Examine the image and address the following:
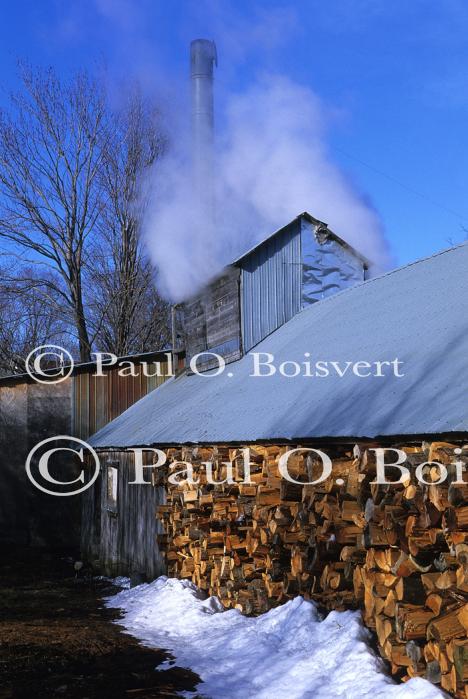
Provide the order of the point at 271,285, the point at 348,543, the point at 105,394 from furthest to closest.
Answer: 1. the point at 105,394
2. the point at 271,285
3. the point at 348,543

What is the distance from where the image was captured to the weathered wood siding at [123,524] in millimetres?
12602

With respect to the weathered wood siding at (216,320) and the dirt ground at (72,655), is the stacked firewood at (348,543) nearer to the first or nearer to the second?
the dirt ground at (72,655)

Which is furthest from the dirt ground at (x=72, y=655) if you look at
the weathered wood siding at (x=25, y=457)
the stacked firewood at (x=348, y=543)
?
the weathered wood siding at (x=25, y=457)

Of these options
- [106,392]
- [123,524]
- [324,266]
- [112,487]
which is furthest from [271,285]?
[106,392]

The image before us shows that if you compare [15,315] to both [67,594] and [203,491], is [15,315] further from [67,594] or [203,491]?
[203,491]

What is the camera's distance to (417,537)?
5.93 m

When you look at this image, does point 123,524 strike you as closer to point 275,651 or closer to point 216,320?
point 216,320

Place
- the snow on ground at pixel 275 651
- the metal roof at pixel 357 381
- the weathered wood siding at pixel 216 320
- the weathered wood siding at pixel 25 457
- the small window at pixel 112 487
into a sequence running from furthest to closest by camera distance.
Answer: the weathered wood siding at pixel 25 457 → the weathered wood siding at pixel 216 320 → the small window at pixel 112 487 → the metal roof at pixel 357 381 → the snow on ground at pixel 275 651

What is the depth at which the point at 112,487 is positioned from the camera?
15.1 m

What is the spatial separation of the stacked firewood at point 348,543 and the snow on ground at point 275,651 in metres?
0.18

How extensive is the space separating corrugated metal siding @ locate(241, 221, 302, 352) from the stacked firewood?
413 centimetres

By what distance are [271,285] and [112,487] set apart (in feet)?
15.5

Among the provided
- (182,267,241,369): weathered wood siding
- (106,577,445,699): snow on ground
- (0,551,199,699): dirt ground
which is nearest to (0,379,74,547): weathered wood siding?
(182,267,241,369): weathered wood siding

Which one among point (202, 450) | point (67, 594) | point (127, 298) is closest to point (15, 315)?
point (127, 298)
